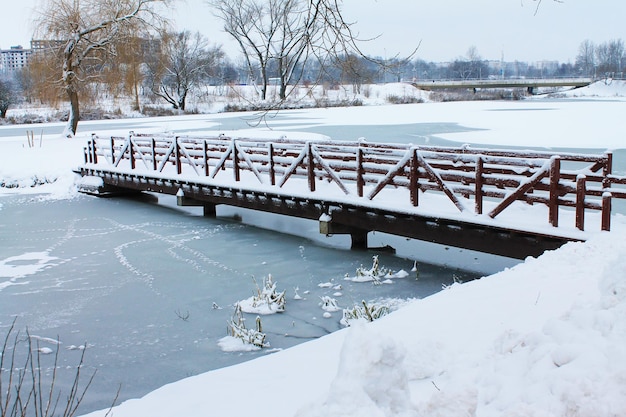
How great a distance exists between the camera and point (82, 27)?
1200 inches

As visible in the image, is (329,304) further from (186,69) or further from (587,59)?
(587,59)

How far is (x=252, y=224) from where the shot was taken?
51.7 feet

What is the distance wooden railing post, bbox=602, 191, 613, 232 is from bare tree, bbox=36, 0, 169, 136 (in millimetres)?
25062

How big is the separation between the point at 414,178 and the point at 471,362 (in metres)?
7.23

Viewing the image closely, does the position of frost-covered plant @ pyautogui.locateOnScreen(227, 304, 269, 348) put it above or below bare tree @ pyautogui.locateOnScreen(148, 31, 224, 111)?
below

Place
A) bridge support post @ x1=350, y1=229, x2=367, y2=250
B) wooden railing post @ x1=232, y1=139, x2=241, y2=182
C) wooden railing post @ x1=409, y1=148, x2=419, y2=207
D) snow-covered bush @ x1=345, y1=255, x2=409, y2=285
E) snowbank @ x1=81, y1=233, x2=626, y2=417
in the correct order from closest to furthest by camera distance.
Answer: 1. snowbank @ x1=81, y1=233, x2=626, y2=417
2. snow-covered bush @ x1=345, y1=255, x2=409, y2=285
3. wooden railing post @ x1=409, y1=148, x2=419, y2=207
4. bridge support post @ x1=350, y1=229, x2=367, y2=250
5. wooden railing post @ x1=232, y1=139, x2=241, y2=182

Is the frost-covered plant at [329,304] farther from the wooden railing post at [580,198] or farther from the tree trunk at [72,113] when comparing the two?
the tree trunk at [72,113]

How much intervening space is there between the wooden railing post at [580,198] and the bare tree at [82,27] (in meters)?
24.7

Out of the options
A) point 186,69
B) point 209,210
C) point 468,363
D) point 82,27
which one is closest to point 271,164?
point 209,210

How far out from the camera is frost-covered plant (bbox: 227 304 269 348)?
7.79 metres

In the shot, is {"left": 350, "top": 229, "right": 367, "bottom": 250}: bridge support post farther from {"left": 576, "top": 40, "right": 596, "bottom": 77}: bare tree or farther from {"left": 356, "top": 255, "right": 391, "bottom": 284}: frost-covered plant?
{"left": 576, "top": 40, "right": 596, "bottom": 77}: bare tree

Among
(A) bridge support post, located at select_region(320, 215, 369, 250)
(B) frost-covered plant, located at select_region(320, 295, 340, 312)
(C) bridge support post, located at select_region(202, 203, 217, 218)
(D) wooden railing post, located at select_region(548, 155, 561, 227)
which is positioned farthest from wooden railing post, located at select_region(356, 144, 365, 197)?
(C) bridge support post, located at select_region(202, 203, 217, 218)

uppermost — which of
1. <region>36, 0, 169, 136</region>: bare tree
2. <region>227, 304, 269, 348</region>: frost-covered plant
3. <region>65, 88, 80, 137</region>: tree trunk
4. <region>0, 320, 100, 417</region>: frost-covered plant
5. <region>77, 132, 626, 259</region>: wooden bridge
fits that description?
<region>36, 0, 169, 136</region>: bare tree

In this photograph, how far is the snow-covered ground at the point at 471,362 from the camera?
10.5 feet
